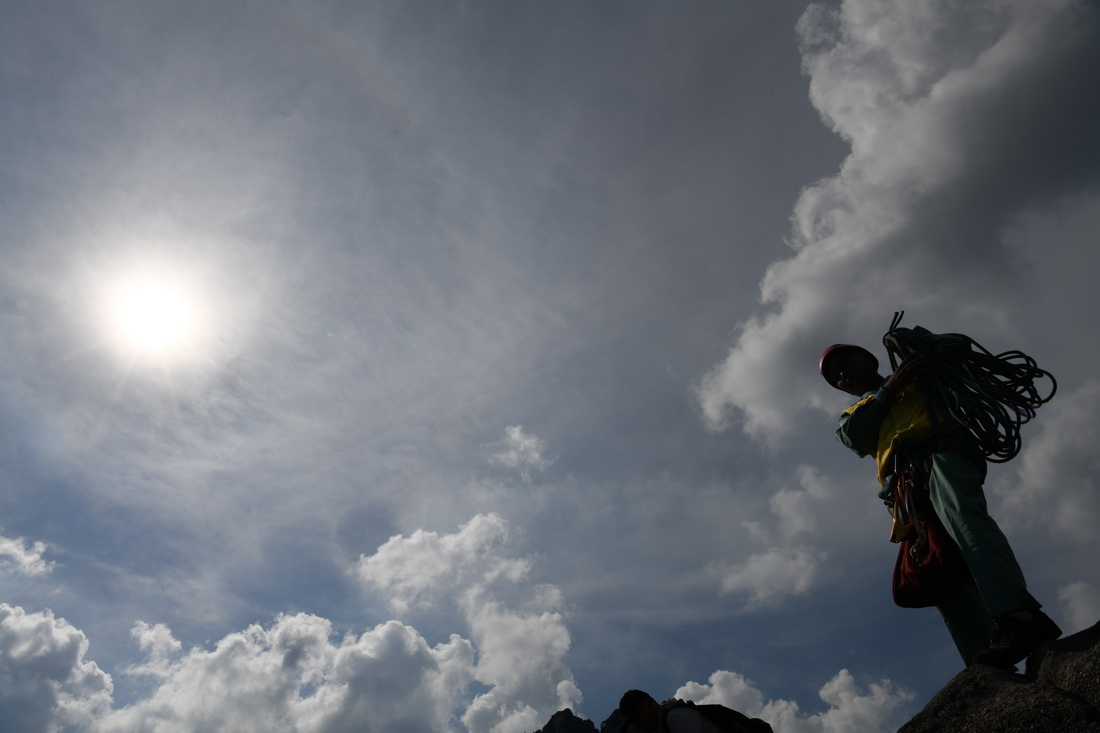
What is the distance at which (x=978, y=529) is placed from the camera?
15.6 ft

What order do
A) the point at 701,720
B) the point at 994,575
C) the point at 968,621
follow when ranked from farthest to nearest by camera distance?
the point at 968,621 < the point at 701,720 < the point at 994,575

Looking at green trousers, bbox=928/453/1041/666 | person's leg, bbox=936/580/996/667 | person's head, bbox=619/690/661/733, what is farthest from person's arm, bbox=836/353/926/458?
person's head, bbox=619/690/661/733

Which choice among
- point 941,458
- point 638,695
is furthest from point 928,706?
point 638,695

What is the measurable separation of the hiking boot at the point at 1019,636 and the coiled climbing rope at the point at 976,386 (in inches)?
67.1

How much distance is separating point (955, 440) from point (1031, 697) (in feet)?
7.34

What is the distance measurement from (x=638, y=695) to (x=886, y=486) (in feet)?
11.0

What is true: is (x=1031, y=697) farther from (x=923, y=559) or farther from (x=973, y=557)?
(x=923, y=559)

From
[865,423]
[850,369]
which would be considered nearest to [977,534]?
[865,423]

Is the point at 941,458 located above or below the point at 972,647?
above

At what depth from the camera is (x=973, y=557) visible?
470 centimetres

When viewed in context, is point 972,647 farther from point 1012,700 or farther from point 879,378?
point 879,378

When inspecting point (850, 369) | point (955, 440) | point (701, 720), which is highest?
point (850, 369)

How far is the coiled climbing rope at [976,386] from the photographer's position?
5801 mm

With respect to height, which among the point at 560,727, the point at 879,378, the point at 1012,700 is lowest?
the point at 1012,700
